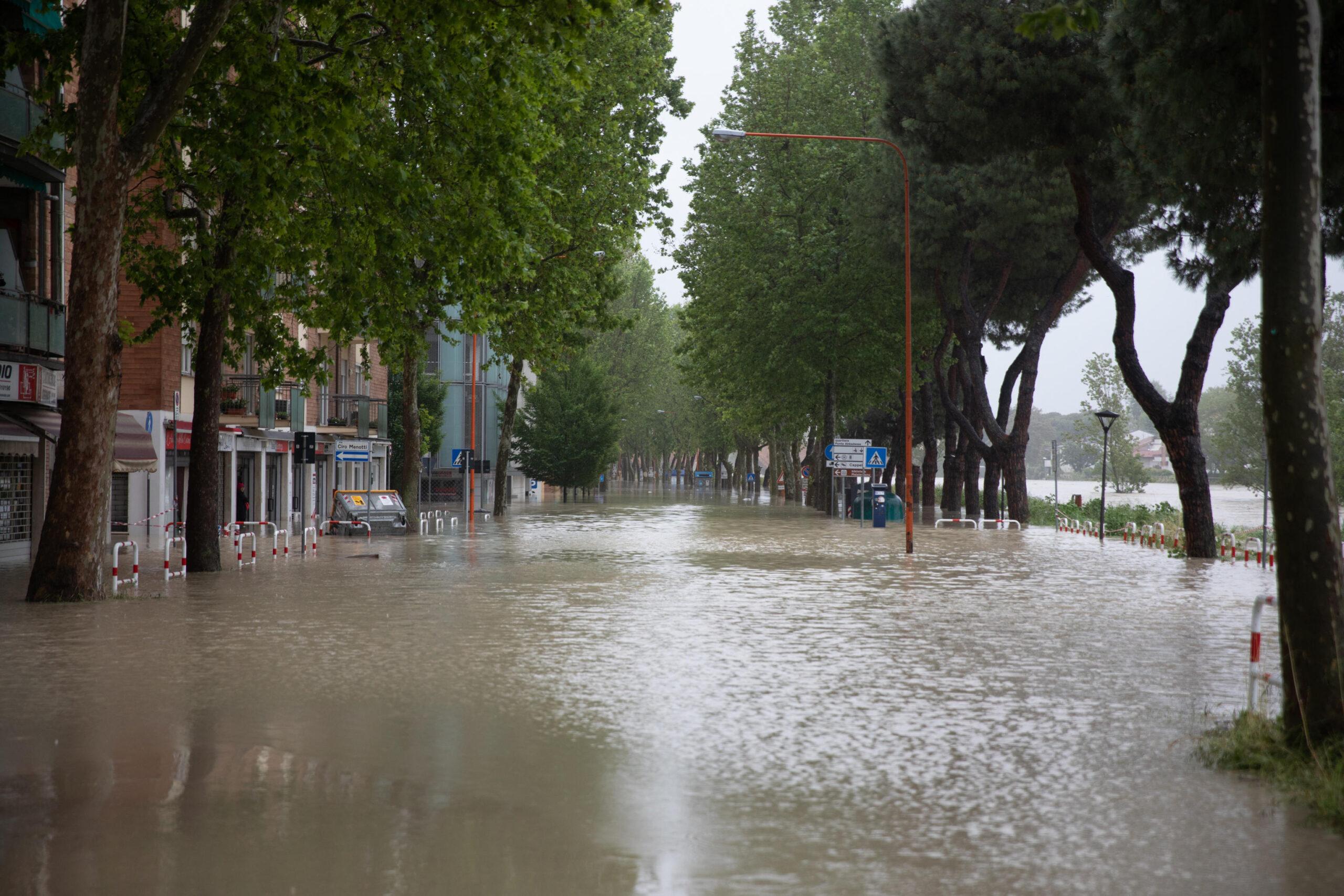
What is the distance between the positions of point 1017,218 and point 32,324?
78.3ft

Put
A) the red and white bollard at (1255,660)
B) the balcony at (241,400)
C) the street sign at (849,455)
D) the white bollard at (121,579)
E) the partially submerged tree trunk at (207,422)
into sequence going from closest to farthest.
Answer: the red and white bollard at (1255,660), the white bollard at (121,579), the partially submerged tree trunk at (207,422), the balcony at (241,400), the street sign at (849,455)

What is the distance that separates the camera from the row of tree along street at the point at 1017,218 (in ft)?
27.5

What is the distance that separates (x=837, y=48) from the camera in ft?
172

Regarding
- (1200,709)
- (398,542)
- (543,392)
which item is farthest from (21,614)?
(543,392)

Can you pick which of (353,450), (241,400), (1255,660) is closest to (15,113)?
(353,450)

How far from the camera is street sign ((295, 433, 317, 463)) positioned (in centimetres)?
3544

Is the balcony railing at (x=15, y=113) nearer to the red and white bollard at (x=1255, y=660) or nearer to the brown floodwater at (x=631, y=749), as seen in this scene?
the brown floodwater at (x=631, y=749)

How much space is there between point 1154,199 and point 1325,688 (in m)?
17.0

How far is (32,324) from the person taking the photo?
2369 centimetres

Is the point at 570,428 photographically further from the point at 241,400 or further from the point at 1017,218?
the point at 1017,218

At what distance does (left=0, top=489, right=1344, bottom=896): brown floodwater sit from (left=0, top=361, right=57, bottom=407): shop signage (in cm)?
569

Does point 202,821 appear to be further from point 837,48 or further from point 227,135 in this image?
point 837,48

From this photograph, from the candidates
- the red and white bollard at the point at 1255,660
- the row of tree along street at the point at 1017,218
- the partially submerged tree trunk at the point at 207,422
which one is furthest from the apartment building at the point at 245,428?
the red and white bollard at the point at 1255,660

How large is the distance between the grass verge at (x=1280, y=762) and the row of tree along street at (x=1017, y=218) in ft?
0.82
